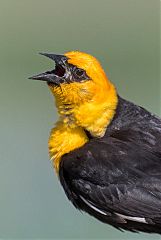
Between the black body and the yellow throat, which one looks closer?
the black body

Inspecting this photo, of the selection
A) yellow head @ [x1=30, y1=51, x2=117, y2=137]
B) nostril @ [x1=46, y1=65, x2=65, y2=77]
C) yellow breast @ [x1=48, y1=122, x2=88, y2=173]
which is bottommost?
yellow breast @ [x1=48, y1=122, x2=88, y2=173]

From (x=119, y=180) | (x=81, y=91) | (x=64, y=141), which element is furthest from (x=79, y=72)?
(x=119, y=180)

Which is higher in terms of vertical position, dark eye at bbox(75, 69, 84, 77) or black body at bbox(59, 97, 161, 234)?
dark eye at bbox(75, 69, 84, 77)

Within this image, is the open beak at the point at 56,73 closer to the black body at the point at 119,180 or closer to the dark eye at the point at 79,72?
the dark eye at the point at 79,72

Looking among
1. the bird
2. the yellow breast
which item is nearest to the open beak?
the bird

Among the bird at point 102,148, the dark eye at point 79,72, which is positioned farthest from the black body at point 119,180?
the dark eye at point 79,72

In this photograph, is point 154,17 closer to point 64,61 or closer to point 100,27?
point 100,27

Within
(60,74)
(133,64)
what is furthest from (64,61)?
(133,64)

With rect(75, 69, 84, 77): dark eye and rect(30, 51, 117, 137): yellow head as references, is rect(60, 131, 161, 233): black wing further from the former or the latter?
rect(75, 69, 84, 77): dark eye
